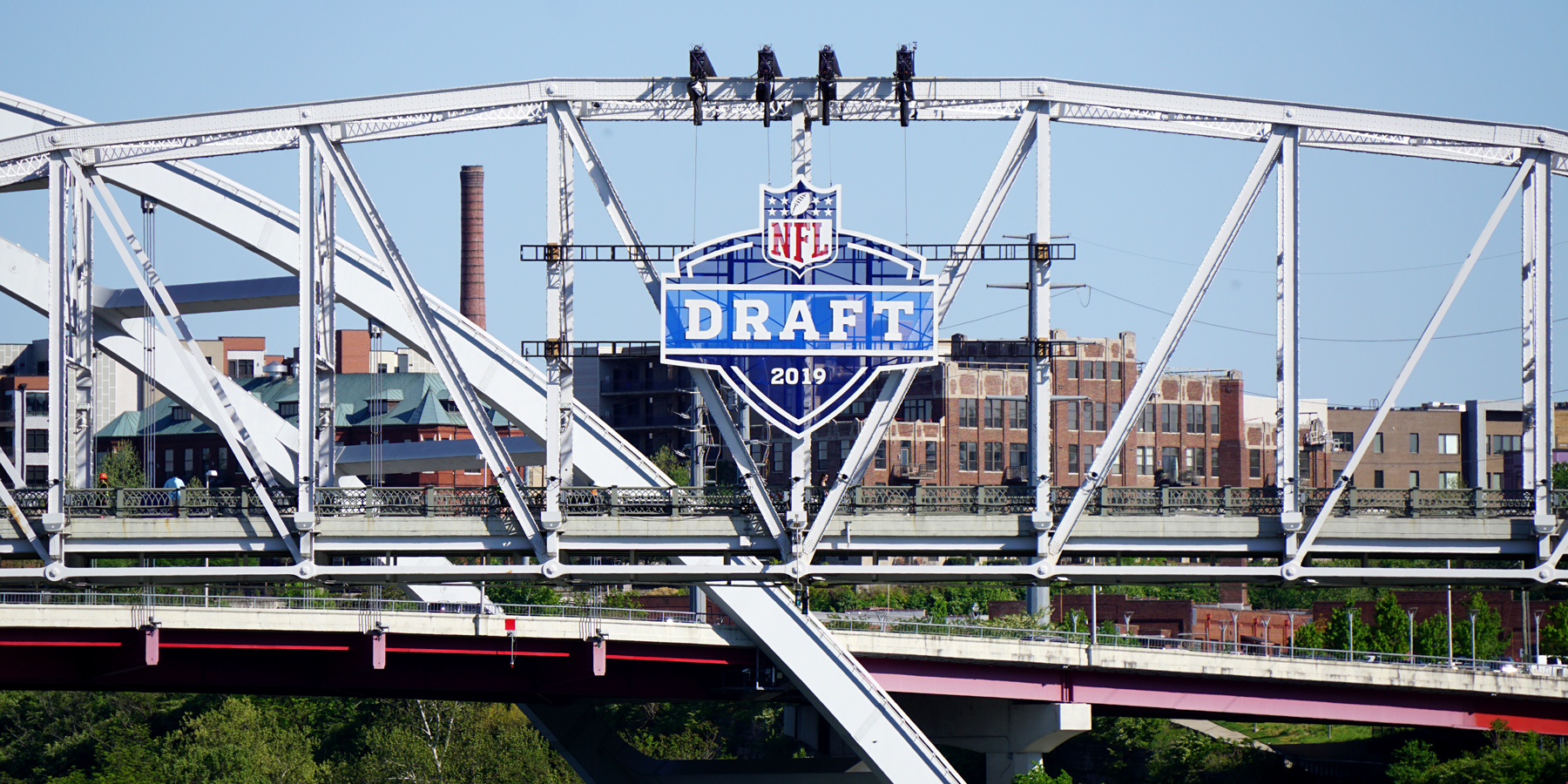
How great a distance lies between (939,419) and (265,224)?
209 feet

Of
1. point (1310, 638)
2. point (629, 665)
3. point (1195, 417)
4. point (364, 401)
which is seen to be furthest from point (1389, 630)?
point (364, 401)

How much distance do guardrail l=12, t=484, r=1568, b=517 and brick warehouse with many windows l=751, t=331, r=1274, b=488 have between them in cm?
5958

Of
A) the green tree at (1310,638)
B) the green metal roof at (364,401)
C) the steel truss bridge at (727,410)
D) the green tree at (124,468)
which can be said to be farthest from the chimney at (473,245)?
the steel truss bridge at (727,410)

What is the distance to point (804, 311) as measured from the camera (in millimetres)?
40500

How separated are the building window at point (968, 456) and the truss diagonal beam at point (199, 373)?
69.5 meters

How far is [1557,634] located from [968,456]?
38.5m

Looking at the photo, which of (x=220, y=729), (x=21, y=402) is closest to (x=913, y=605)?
(x=220, y=729)

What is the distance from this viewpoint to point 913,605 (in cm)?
9831

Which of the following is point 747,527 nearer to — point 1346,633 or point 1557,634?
point 1346,633

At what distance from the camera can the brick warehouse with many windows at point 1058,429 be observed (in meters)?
107

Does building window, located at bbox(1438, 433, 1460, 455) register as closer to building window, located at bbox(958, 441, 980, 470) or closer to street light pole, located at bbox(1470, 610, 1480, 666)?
building window, located at bbox(958, 441, 980, 470)

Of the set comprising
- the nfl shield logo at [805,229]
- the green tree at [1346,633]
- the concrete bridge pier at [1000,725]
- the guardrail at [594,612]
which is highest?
the nfl shield logo at [805,229]

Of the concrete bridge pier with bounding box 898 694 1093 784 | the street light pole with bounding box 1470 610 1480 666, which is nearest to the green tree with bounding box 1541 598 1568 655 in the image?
the street light pole with bounding box 1470 610 1480 666

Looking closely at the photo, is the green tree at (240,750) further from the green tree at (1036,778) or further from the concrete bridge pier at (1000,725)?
the green tree at (1036,778)
